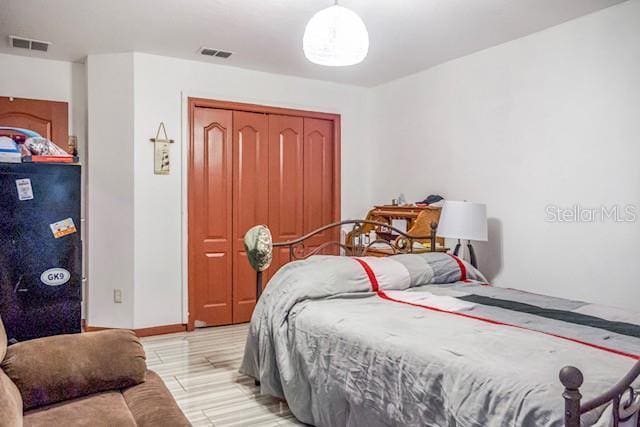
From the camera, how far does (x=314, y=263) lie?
285 cm

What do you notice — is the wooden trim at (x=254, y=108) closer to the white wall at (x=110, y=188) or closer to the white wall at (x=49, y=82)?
the white wall at (x=110, y=188)

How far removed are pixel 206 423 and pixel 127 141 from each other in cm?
262

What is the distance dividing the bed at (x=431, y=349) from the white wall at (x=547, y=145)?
768 millimetres

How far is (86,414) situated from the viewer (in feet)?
5.32

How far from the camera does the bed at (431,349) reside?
4.65 ft

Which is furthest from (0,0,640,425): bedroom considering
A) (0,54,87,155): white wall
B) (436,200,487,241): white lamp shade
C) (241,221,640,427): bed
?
(241,221,640,427): bed

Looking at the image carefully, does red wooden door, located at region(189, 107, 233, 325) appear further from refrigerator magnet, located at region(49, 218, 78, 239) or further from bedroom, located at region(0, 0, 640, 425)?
refrigerator magnet, located at region(49, 218, 78, 239)

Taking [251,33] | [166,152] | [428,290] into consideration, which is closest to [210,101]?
[166,152]

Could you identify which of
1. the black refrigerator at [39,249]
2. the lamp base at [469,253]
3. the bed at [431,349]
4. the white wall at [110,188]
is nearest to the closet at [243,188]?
the white wall at [110,188]

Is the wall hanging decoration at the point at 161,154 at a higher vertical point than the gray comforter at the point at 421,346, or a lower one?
higher

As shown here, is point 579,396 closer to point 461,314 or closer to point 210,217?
point 461,314

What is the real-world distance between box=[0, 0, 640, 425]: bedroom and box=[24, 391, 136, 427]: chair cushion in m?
0.97

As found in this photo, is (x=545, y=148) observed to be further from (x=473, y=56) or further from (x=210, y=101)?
(x=210, y=101)

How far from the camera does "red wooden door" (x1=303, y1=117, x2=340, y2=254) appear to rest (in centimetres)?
512
